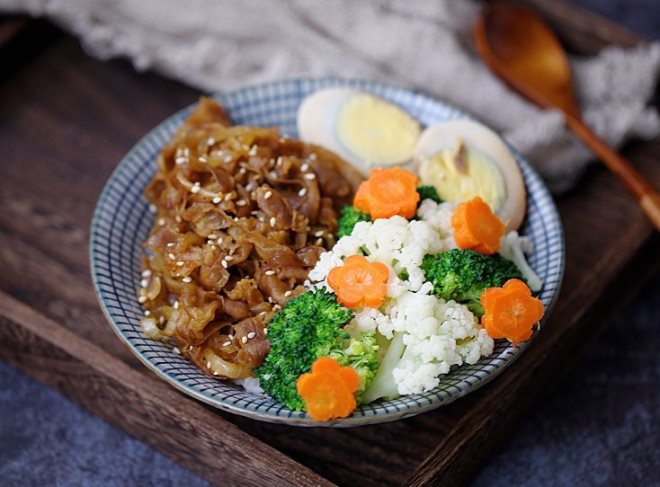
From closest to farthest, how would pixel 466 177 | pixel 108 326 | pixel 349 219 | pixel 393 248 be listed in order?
pixel 393 248
pixel 349 219
pixel 466 177
pixel 108 326

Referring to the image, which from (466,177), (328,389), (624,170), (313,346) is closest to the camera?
(328,389)

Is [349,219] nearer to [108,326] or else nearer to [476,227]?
[476,227]

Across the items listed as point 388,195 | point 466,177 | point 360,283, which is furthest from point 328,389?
point 466,177

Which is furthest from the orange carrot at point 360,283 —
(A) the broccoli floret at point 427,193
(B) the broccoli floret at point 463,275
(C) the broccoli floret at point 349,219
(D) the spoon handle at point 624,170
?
(D) the spoon handle at point 624,170

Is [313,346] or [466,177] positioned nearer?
[313,346]

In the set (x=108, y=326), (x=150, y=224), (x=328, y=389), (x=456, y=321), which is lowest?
(x=108, y=326)

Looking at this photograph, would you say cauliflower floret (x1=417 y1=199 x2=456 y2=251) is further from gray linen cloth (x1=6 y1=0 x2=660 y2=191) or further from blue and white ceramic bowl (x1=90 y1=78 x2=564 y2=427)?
gray linen cloth (x1=6 y1=0 x2=660 y2=191)

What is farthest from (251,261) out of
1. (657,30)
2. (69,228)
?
(657,30)
